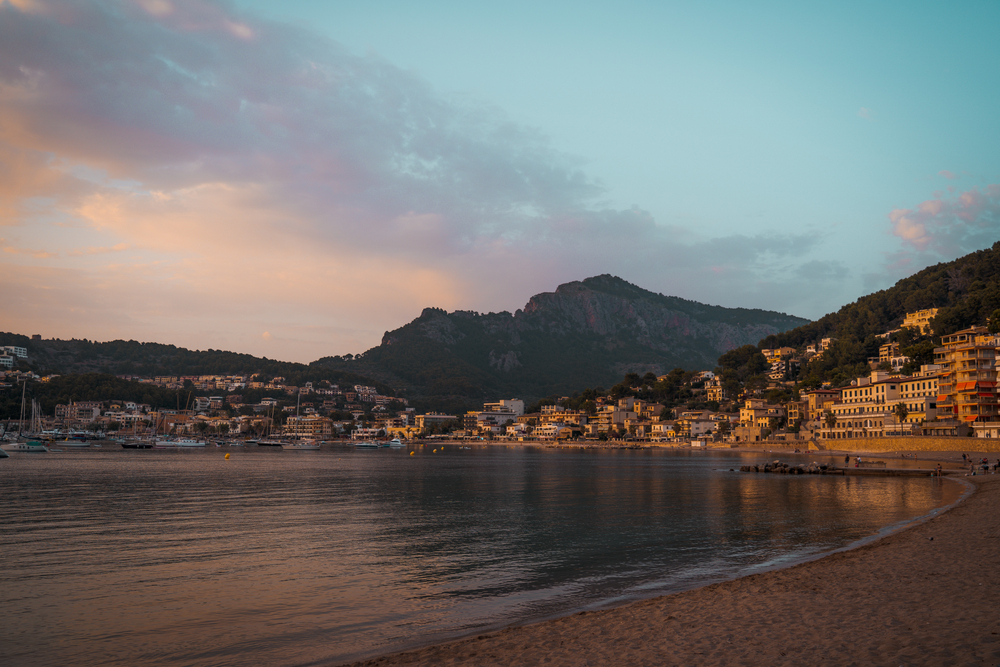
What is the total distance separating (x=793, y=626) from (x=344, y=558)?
1484 cm

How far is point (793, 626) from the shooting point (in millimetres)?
11992

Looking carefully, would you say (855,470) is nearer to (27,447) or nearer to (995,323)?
(995,323)

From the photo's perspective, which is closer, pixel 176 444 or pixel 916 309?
pixel 916 309

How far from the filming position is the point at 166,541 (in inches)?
996

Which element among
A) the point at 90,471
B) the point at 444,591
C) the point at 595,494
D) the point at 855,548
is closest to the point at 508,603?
the point at 444,591

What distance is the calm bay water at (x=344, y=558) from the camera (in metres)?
13.5

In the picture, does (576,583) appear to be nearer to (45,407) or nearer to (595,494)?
(595,494)

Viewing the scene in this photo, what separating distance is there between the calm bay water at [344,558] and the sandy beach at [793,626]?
176 centimetres

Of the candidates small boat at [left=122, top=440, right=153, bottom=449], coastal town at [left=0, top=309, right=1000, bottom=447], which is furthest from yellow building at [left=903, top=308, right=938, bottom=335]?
small boat at [left=122, top=440, right=153, bottom=449]

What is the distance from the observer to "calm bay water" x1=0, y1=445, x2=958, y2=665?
13547mm

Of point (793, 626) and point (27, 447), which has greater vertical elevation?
point (793, 626)

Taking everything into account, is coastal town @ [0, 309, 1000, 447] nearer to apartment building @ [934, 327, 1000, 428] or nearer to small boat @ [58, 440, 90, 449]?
apartment building @ [934, 327, 1000, 428]

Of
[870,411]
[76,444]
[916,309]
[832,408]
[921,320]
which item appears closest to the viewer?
[870,411]

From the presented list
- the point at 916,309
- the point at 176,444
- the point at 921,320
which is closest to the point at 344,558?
the point at 176,444
